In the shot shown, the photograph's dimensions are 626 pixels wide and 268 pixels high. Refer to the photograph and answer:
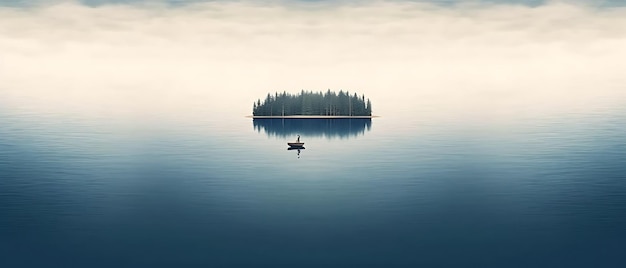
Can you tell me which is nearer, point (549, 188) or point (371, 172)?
point (549, 188)

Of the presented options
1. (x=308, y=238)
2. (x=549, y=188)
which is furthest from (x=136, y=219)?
(x=549, y=188)

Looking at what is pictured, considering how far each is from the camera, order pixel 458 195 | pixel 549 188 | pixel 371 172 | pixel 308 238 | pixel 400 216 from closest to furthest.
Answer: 1. pixel 308 238
2. pixel 400 216
3. pixel 458 195
4. pixel 549 188
5. pixel 371 172

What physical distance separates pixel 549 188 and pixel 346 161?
58.4 m

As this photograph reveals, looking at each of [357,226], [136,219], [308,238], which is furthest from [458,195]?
[136,219]

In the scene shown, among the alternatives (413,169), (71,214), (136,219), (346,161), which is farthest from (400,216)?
(346,161)

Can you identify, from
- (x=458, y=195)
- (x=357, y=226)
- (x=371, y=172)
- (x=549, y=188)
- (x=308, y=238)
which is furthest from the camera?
(x=371, y=172)

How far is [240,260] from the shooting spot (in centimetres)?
7006

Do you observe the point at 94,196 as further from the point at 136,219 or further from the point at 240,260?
the point at 240,260

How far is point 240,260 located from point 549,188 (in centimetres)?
6958

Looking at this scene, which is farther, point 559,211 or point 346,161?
point 346,161

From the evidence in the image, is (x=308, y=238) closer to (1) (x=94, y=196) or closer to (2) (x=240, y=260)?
(2) (x=240, y=260)

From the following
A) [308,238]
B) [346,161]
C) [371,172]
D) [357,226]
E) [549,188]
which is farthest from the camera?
[346,161]

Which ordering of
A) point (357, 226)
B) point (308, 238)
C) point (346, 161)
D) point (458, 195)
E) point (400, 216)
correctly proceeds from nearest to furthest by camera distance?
point (308, 238), point (357, 226), point (400, 216), point (458, 195), point (346, 161)

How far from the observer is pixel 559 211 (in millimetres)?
96438
